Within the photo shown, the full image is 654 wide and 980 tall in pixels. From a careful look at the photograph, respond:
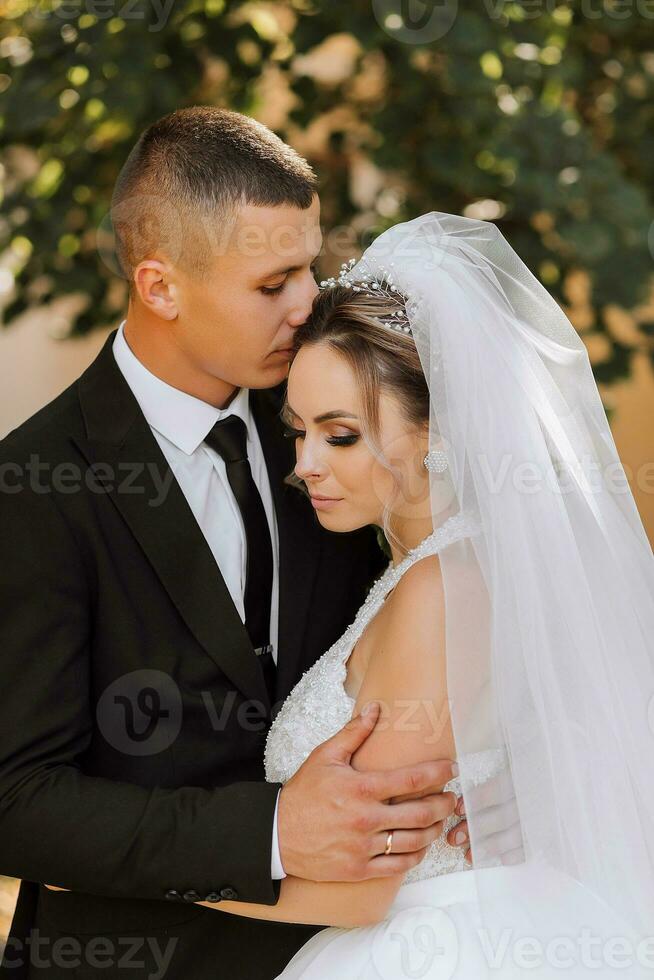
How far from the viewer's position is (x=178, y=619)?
2.14 m

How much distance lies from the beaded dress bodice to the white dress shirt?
199mm

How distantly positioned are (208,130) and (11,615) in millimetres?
1050

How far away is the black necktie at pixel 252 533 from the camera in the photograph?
2.29m

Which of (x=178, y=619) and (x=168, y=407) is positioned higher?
(x=168, y=407)

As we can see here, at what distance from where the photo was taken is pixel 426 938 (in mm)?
1908

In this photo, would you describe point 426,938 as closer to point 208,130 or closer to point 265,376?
point 265,376

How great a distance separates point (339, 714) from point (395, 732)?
239 mm

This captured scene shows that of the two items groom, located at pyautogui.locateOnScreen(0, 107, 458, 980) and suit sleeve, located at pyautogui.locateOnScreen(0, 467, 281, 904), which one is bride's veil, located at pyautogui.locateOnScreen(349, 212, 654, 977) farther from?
suit sleeve, located at pyautogui.locateOnScreen(0, 467, 281, 904)

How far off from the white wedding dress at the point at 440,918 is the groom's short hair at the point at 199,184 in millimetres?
738

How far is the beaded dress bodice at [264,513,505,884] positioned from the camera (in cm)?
200

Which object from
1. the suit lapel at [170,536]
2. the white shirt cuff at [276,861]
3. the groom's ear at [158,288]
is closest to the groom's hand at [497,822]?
the white shirt cuff at [276,861]

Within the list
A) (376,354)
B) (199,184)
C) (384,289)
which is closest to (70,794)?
(376,354)

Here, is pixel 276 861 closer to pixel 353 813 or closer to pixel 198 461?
pixel 353 813

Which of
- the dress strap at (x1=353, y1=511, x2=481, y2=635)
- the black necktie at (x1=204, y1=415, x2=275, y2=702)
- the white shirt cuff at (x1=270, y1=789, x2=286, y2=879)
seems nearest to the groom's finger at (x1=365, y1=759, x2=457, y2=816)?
the white shirt cuff at (x1=270, y1=789, x2=286, y2=879)
